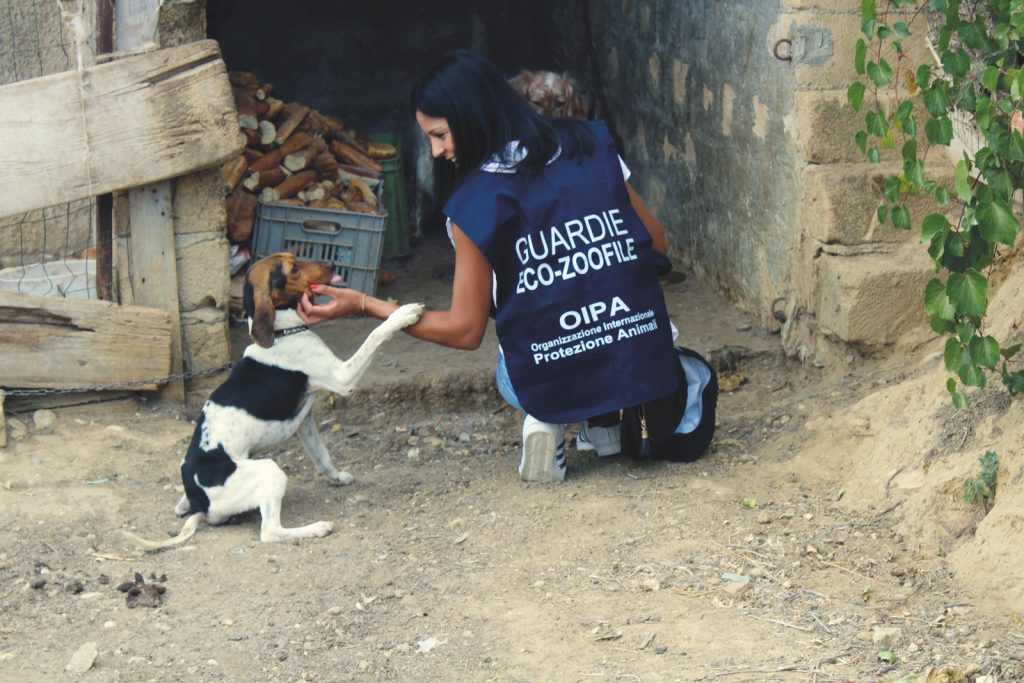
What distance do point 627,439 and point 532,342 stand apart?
2.00 ft

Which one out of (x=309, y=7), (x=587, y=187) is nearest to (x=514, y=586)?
(x=587, y=187)

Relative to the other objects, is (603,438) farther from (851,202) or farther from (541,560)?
(851,202)

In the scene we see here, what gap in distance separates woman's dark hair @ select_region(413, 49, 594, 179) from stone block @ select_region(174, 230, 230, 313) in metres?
1.65

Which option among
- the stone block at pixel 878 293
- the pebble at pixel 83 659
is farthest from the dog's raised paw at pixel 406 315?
the stone block at pixel 878 293

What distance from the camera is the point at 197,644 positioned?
3635mm

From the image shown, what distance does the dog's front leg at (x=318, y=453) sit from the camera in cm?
475

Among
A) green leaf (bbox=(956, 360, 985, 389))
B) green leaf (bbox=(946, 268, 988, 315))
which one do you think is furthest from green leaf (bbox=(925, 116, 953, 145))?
green leaf (bbox=(956, 360, 985, 389))

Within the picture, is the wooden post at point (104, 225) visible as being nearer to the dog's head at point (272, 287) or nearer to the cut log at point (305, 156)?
the dog's head at point (272, 287)

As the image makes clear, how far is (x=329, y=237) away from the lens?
6910 millimetres

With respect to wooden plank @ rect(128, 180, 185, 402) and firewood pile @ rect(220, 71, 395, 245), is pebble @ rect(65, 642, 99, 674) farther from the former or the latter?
firewood pile @ rect(220, 71, 395, 245)

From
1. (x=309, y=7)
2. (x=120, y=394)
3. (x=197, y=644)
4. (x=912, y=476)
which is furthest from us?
(x=309, y=7)

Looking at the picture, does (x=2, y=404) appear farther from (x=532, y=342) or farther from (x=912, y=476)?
(x=912, y=476)

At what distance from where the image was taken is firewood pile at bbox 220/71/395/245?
707 cm

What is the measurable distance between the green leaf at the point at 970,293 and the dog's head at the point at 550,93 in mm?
4185
